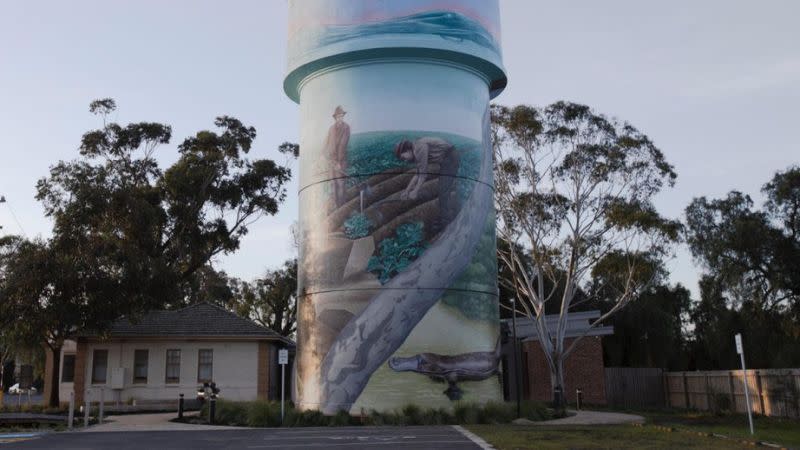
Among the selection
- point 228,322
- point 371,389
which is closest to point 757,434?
point 371,389

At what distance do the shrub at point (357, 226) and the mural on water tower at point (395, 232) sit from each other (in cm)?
5

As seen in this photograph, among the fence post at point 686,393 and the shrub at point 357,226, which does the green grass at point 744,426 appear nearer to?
the fence post at point 686,393

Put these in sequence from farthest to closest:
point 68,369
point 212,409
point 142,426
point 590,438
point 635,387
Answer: point 635,387 < point 68,369 < point 212,409 < point 142,426 < point 590,438

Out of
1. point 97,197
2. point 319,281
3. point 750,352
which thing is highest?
point 97,197

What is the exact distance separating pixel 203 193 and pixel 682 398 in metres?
27.8

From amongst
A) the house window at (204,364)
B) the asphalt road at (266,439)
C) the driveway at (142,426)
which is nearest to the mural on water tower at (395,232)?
the asphalt road at (266,439)

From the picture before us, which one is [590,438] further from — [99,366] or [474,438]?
[99,366]

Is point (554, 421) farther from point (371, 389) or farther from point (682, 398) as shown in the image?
point (682, 398)

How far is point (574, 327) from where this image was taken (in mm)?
39562

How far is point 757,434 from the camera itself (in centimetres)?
1872

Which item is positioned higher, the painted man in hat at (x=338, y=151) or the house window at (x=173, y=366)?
the painted man in hat at (x=338, y=151)

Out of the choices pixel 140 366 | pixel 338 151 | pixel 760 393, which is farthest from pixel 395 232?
pixel 140 366

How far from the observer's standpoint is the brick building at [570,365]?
37531mm

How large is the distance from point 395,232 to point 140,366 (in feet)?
53.2
